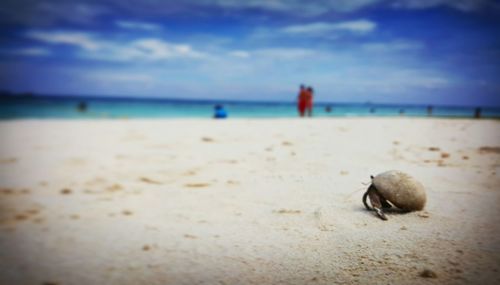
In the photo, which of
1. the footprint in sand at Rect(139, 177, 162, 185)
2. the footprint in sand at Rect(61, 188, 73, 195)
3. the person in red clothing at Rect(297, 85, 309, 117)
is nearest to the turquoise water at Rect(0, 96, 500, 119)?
the footprint in sand at Rect(139, 177, 162, 185)

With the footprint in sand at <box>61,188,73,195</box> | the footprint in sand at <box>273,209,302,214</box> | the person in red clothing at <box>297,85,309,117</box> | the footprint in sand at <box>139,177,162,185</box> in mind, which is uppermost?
the person in red clothing at <box>297,85,309,117</box>

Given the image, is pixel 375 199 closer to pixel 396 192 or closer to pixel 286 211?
pixel 396 192

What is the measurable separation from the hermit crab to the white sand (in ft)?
0.20

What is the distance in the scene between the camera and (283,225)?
195 cm

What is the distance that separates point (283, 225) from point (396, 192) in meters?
0.81

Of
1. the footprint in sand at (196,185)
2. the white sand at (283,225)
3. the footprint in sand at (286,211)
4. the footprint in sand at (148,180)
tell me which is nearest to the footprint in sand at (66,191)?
the white sand at (283,225)

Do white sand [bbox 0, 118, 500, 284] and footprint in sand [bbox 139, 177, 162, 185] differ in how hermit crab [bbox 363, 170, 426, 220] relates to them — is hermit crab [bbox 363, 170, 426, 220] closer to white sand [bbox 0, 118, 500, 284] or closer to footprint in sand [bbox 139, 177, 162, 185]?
white sand [bbox 0, 118, 500, 284]

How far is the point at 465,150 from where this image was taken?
1807 millimetres

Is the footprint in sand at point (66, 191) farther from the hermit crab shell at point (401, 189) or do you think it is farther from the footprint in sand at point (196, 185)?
the hermit crab shell at point (401, 189)

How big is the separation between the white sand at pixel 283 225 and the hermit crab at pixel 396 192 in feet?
0.20

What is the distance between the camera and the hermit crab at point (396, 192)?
186cm

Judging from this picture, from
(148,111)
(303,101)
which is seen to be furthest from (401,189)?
(148,111)

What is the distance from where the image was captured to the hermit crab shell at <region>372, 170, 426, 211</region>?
6.08 feet

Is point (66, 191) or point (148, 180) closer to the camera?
point (66, 191)
